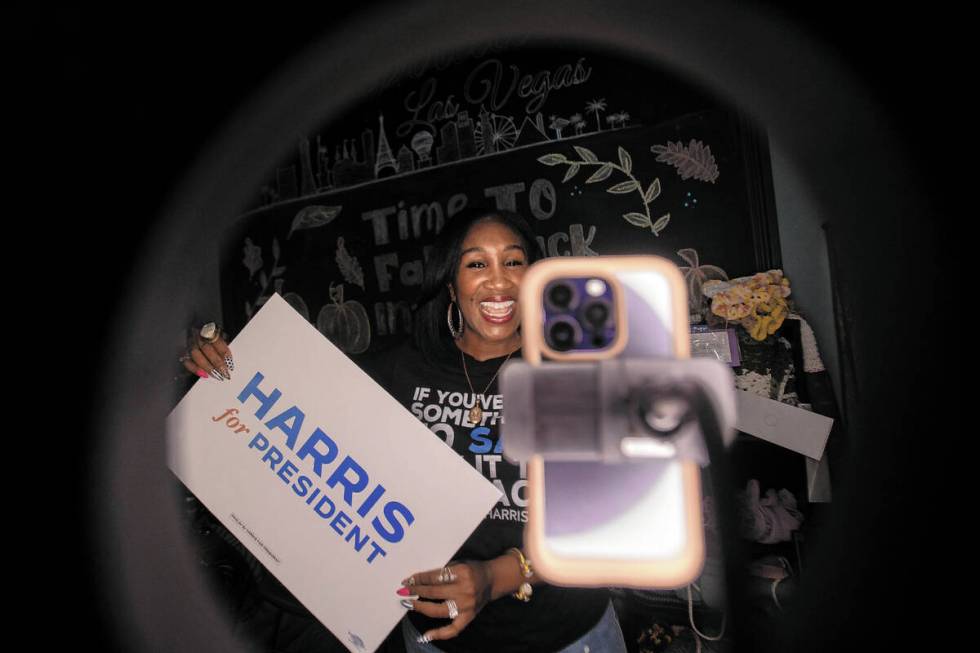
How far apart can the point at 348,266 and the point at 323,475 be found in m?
1.28

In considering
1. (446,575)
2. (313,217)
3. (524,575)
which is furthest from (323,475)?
(313,217)

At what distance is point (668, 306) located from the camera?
0.43 metres

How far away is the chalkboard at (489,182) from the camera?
1.64 meters

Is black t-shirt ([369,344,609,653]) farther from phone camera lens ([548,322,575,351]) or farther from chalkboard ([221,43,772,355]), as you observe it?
chalkboard ([221,43,772,355])

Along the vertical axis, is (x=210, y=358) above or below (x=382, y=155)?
below

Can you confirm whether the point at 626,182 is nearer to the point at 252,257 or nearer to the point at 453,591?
the point at 453,591

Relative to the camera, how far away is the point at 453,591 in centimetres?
83

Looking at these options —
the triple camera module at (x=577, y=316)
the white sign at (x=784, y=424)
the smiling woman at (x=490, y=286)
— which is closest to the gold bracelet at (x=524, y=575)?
the smiling woman at (x=490, y=286)

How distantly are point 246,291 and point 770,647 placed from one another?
224 cm

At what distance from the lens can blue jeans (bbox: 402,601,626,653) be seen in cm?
93

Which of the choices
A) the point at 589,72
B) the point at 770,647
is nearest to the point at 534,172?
the point at 589,72

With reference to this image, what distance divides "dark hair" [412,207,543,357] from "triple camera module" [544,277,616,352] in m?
0.70

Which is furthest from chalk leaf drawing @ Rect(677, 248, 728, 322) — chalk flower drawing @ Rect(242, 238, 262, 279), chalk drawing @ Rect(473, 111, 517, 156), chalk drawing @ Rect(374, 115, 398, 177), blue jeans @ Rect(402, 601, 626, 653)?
chalk flower drawing @ Rect(242, 238, 262, 279)

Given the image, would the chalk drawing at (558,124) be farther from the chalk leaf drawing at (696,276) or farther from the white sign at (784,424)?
the white sign at (784,424)
